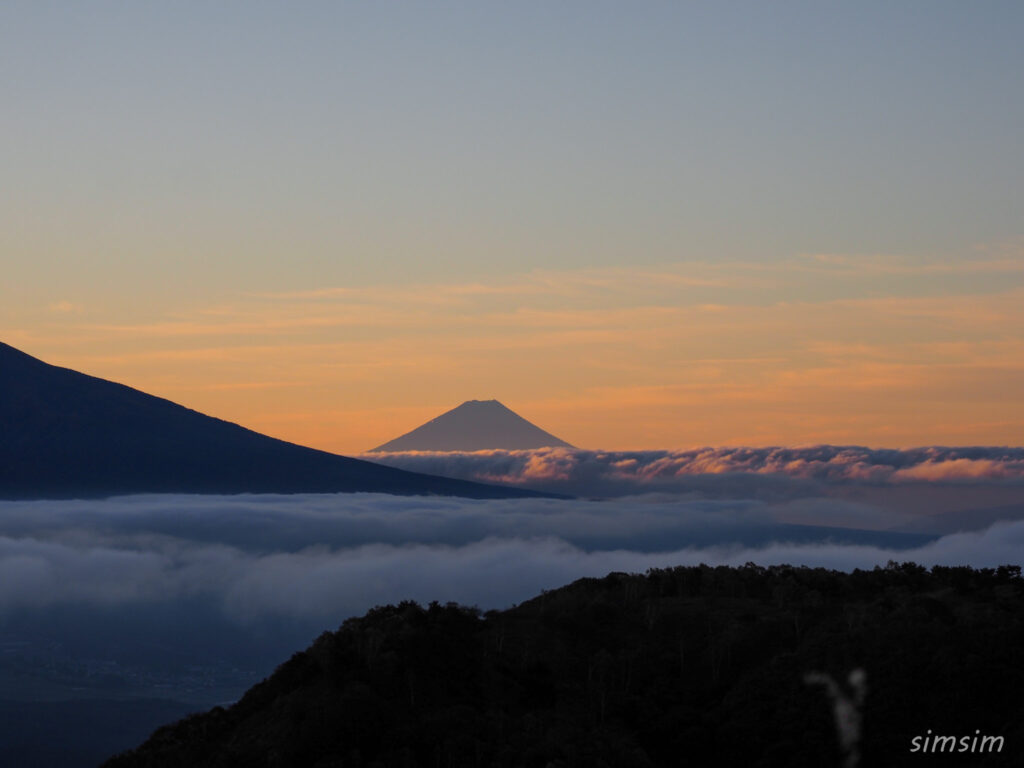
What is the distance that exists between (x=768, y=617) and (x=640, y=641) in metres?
8.85

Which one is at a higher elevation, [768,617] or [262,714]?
[768,617]

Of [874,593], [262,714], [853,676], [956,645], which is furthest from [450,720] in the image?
[874,593]

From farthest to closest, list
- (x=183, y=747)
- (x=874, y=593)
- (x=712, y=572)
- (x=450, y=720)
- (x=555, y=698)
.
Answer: (x=712, y=572) → (x=874, y=593) → (x=183, y=747) → (x=555, y=698) → (x=450, y=720)

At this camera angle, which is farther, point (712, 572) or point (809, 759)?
point (712, 572)

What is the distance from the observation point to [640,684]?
3494 inches

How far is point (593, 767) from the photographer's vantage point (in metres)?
75.8

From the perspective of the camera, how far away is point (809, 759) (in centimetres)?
7756

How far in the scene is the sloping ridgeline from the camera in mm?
78562

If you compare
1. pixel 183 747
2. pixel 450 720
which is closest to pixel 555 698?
pixel 450 720

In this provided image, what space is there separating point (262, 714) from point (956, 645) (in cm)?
4414

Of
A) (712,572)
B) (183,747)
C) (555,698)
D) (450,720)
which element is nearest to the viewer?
(450,720)

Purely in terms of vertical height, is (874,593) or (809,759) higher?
(874,593)

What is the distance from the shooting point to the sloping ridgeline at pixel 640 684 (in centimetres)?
7856

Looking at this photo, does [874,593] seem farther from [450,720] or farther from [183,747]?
[183,747]
